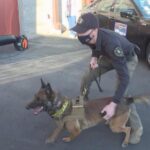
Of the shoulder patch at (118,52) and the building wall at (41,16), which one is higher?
the shoulder patch at (118,52)

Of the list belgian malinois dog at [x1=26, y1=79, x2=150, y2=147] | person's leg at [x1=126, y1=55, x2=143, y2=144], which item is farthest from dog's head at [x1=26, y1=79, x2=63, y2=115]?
person's leg at [x1=126, y1=55, x2=143, y2=144]

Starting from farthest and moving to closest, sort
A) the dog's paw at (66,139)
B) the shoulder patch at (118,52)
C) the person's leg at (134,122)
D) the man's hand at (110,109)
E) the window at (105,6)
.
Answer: the window at (105,6), the dog's paw at (66,139), the person's leg at (134,122), the man's hand at (110,109), the shoulder patch at (118,52)

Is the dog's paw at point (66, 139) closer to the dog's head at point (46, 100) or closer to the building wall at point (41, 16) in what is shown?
the dog's head at point (46, 100)

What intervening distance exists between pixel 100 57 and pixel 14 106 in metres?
1.81

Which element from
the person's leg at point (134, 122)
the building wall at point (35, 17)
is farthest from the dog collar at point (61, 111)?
the building wall at point (35, 17)

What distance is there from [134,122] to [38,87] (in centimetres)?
249

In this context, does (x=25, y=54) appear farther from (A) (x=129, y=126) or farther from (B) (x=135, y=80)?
(A) (x=129, y=126)

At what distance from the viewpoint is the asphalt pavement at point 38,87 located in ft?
16.0

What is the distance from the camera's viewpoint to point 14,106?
5922mm

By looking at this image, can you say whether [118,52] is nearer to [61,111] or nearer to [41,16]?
[61,111]

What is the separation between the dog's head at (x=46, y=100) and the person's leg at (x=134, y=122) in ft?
3.03

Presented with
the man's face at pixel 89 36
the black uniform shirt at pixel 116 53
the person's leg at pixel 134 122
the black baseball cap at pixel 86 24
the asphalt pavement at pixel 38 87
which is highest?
the black baseball cap at pixel 86 24

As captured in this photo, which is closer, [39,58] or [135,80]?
[135,80]

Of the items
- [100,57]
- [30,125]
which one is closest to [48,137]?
[30,125]
